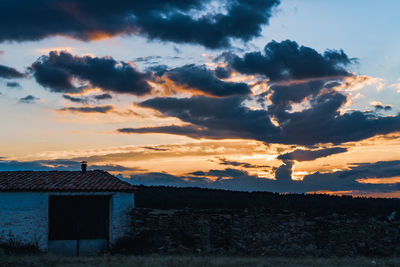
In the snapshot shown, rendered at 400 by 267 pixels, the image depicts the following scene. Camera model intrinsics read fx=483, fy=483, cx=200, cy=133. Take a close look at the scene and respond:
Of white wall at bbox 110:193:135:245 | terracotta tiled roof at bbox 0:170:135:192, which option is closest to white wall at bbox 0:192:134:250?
terracotta tiled roof at bbox 0:170:135:192

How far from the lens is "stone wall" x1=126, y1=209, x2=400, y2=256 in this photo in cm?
2184

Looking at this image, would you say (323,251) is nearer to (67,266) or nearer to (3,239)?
(67,266)

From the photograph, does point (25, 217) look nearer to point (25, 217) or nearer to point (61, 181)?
point (25, 217)

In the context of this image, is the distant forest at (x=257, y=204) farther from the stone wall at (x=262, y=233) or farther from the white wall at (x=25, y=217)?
the white wall at (x=25, y=217)

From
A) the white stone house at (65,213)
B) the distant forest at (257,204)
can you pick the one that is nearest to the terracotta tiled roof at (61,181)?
the white stone house at (65,213)

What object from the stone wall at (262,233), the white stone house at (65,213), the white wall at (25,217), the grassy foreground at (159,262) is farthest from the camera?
the stone wall at (262,233)

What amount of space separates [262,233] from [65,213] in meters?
9.05

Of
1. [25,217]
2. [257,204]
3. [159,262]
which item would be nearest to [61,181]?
[25,217]

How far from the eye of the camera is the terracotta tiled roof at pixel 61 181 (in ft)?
69.8

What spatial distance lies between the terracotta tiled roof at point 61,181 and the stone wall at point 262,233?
1.94 m

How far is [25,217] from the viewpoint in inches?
821

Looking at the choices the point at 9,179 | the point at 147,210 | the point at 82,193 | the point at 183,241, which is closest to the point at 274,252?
the point at 183,241

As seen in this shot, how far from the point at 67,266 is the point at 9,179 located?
8258 millimetres

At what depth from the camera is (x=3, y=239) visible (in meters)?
20.5
